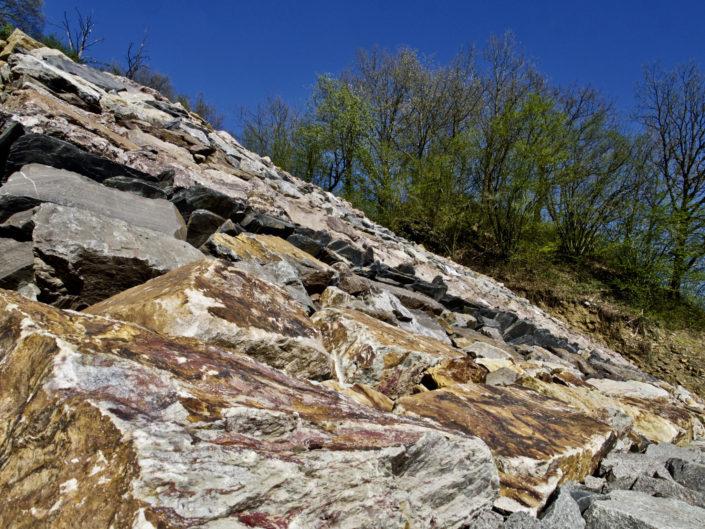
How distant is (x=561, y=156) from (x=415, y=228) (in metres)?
5.94

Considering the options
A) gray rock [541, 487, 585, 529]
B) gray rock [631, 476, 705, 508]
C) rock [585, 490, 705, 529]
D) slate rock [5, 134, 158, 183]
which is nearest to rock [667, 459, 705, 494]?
gray rock [631, 476, 705, 508]

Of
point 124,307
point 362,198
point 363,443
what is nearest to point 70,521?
point 363,443

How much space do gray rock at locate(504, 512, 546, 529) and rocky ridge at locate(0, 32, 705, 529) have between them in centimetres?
1

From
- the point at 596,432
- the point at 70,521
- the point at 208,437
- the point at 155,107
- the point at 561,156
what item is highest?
the point at 561,156

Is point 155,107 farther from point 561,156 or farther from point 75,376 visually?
point 561,156

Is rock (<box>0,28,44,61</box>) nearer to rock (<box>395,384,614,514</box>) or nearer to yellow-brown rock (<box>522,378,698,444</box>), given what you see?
rock (<box>395,384,614,514</box>)

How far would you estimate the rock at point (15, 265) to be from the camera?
2275 millimetres

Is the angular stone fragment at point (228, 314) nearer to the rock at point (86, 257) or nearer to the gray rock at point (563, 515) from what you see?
the rock at point (86, 257)

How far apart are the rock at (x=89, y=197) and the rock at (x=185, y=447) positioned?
205 centimetres

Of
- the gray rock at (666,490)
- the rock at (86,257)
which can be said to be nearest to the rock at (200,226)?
the rock at (86,257)

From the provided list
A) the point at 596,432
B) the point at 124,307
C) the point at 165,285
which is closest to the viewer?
the point at 124,307

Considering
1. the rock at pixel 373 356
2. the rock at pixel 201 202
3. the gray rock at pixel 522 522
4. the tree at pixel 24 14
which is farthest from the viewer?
the tree at pixel 24 14

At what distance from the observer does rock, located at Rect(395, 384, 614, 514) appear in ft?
5.99

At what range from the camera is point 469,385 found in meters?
2.64
